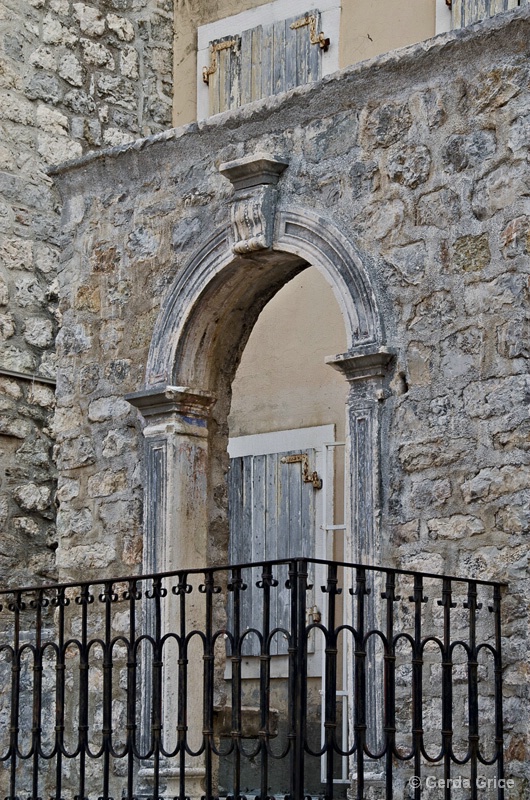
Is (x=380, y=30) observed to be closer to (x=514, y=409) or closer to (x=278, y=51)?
(x=278, y=51)

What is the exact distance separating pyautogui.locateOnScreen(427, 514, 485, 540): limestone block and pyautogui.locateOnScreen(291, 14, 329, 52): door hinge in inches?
159

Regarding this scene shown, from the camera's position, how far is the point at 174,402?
7340 mm

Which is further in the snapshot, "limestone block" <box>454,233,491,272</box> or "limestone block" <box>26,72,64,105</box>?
"limestone block" <box>26,72,64,105</box>

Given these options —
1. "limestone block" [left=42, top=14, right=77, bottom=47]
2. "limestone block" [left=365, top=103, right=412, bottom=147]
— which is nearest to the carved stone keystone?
"limestone block" [left=365, top=103, right=412, bottom=147]

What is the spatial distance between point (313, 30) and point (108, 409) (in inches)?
119

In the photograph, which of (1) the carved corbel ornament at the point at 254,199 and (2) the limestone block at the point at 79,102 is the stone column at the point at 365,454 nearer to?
(1) the carved corbel ornament at the point at 254,199

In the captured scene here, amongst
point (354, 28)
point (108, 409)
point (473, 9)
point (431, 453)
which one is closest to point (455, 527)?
point (431, 453)

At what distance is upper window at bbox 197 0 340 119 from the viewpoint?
941 centimetres

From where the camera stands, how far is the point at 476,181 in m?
6.41

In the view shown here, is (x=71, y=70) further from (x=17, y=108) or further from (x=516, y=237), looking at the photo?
(x=516, y=237)

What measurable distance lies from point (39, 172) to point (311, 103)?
102 inches

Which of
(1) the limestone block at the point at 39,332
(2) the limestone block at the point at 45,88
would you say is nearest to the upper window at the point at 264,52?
(2) the limestone block at the point at 45,88

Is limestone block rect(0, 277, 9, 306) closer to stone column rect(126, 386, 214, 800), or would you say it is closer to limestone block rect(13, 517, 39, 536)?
limestone block rect(13, 517, 39, 536)

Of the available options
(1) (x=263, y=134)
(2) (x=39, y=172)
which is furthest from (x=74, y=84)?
(1) (x=263, y=134)
